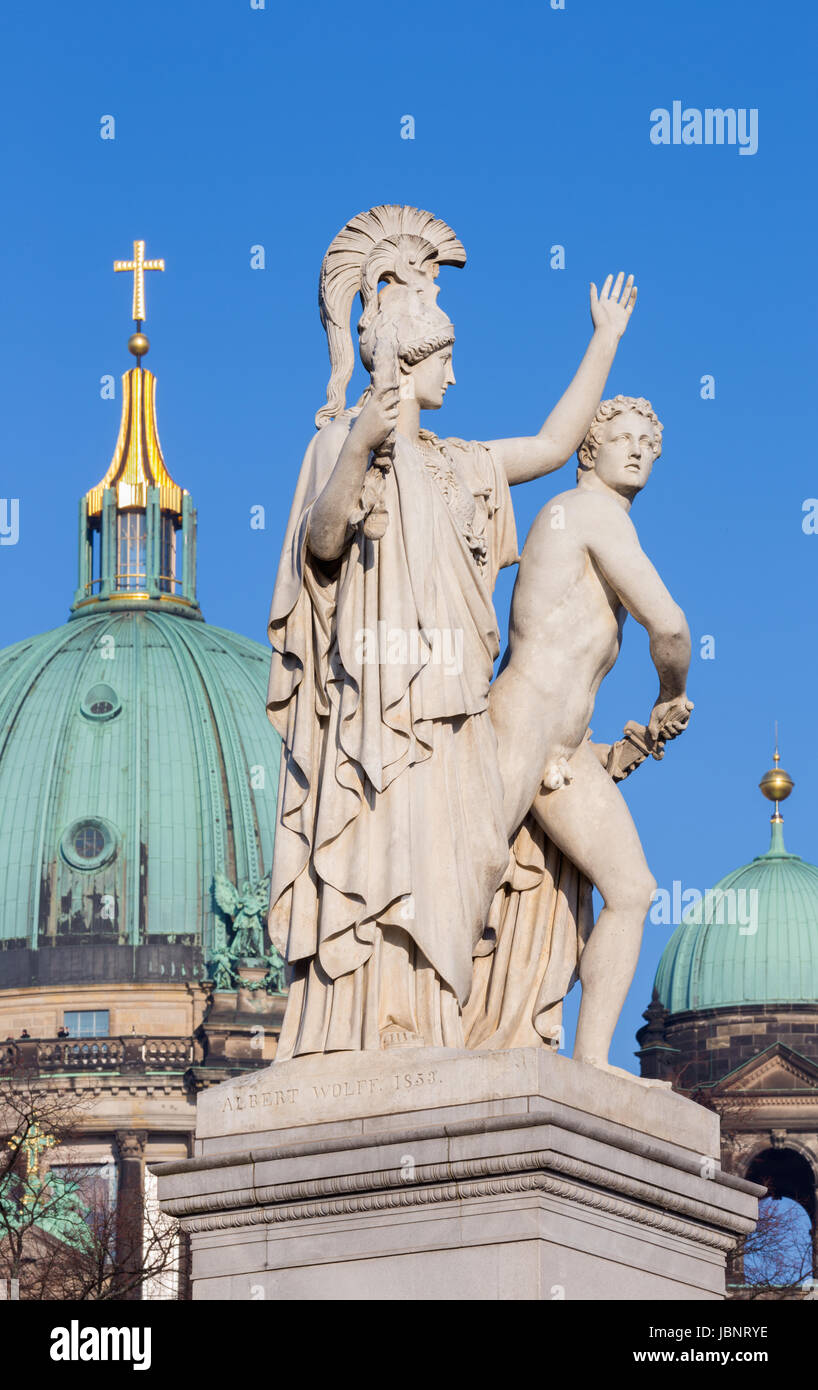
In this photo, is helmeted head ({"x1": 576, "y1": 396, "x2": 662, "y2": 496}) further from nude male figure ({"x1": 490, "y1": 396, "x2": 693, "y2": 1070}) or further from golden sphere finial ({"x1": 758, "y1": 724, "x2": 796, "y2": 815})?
golden sphere finial ({"x1": 758, "y1": 724, "x2": 796, "y2": 815})

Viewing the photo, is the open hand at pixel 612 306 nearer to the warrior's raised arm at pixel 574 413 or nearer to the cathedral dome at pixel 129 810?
the warrior's raised arm at pixel 574 413

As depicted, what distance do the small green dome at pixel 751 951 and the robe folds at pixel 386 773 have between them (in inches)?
3663

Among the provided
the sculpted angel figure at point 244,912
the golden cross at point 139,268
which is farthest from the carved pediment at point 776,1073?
the golden cross at point 139,268

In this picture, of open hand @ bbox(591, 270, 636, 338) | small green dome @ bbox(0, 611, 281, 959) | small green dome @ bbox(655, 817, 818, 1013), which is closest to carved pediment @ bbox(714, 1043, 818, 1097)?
small green dome @ bbox(655, 817, 818, 1013)

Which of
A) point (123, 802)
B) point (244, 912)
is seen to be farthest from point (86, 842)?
point (244, 912)

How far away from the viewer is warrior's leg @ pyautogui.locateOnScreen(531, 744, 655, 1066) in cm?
1556

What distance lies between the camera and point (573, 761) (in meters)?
15.8

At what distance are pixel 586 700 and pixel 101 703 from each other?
100 metres

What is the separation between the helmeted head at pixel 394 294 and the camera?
1588 cm

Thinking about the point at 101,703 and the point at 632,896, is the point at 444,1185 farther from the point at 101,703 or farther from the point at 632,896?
the point at 101,703
